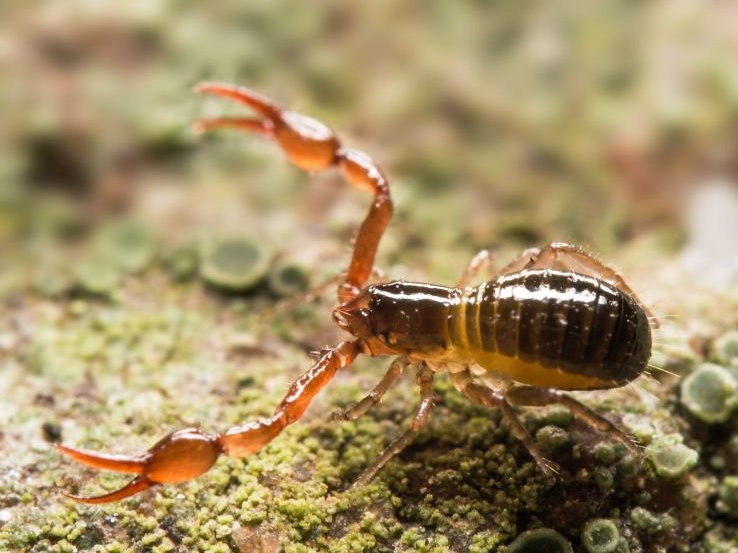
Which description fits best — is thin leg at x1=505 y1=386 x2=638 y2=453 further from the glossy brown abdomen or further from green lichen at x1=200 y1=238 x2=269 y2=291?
green lichen at x1=200 y1=238 x2=269 y2=291

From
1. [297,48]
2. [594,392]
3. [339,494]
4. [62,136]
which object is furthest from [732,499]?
[62,136]

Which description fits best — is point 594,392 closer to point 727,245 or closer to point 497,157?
point 727,245

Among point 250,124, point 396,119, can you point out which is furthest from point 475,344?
point 396,119

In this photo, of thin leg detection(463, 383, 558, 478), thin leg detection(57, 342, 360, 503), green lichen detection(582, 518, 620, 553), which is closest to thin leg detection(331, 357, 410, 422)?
thin leg detection(57, 342, 360, 503)

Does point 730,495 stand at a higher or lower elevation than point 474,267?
lower

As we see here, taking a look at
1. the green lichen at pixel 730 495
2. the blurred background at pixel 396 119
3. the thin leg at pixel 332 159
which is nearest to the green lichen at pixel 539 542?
the green lichen at pixel 730 495

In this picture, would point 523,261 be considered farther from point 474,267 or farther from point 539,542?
point 539,542

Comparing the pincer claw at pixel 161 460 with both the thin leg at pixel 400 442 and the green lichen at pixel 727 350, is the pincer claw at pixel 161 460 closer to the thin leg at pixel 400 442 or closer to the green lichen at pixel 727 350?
the thin leg at pixel 400 442
